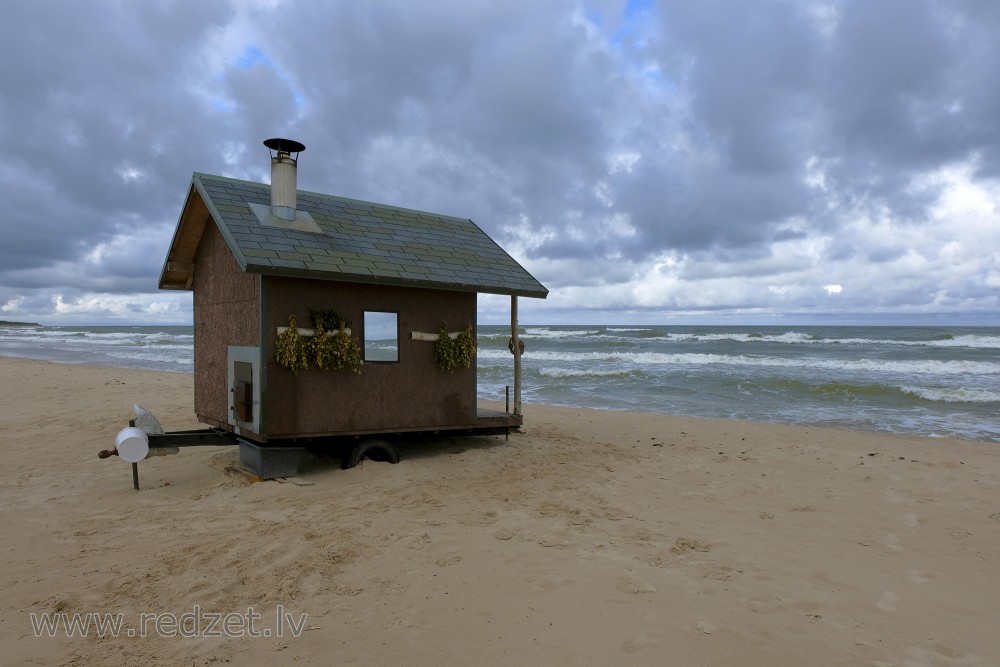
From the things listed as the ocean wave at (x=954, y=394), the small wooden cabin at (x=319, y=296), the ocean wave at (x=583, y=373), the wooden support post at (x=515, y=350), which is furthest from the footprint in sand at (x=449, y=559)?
the ocean wave at (x=583, y=373)

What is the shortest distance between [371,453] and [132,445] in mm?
3071

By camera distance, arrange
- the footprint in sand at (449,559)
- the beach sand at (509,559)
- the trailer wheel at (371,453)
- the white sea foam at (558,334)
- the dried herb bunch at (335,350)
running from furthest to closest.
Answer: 1. the white sea foam at (558,334)
2. the trailer wheel at (371,453)
3. the dried herb bunch at (335,350)
4. the footprint in sand at (449,559)
5. the beach sand at (509,559)

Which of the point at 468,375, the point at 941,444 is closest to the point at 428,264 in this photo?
the point at 468,375

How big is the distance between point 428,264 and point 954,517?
732 centimetres

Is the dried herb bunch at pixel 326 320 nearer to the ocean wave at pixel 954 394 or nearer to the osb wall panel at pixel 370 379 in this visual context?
the osb wall panel at pixel 370 379

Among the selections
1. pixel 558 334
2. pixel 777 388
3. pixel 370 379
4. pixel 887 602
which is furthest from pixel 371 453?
pixel 558 334

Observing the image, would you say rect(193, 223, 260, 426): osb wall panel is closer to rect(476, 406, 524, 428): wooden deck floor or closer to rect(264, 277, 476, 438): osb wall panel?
rect(264, 277, 476, 438): osb wall panel

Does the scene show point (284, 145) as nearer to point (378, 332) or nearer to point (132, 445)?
point (378, 332)

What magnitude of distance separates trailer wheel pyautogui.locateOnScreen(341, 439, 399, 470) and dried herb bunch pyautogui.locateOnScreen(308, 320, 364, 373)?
44.1 inches

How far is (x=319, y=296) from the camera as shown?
26.8ft

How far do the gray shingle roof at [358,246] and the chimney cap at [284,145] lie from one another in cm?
77

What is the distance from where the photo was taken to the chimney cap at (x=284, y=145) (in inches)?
340

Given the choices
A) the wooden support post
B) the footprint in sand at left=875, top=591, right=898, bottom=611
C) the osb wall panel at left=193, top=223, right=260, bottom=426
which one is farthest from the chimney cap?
the footprint in sand at left=875, top=591, right=898, bottom=611

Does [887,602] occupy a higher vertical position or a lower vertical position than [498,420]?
lower
